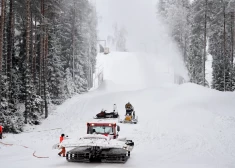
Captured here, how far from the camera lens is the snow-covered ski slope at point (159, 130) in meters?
14.2

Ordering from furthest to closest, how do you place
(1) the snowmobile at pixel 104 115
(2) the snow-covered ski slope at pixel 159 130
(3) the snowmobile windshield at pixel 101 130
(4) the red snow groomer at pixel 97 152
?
(1) the snowmobile at pixel 104 115 → (3) the snowmobile windshield at pixel 101 130 → (2) the snow-covered ski slope at pixel 159 130 → (4) the red snow groomer at pixel 97 152

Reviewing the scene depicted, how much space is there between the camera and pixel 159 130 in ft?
81.1

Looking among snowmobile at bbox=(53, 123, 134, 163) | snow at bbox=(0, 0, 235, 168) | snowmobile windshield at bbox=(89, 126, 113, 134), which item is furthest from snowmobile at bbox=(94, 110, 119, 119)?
snowmobile at bbox=(53, 123, 134, 163)

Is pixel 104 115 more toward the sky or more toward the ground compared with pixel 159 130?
more toward the sky

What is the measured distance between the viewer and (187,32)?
57.7 metres

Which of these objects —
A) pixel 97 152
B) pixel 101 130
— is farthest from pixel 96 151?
pixel 101 130

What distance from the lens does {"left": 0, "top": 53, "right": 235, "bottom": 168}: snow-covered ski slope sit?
1420 cm

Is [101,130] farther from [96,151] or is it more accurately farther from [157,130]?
[157,130]

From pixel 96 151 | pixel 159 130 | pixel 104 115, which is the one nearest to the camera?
pixel 96 151

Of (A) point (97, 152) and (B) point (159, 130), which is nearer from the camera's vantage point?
(A) point (97, 152)

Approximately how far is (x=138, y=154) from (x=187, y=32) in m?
44.9

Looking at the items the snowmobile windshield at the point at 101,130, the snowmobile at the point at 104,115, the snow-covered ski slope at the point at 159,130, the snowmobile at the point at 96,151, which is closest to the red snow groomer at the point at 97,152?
the snowmobile at the point at 96,151

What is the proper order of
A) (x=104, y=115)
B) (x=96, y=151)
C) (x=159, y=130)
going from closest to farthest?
(x=96, y=151), (x=159, y=130), (x=104, y=115)

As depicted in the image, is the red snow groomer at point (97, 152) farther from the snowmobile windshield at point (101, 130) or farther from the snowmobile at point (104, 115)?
the snowmobile at point (104, 115)
